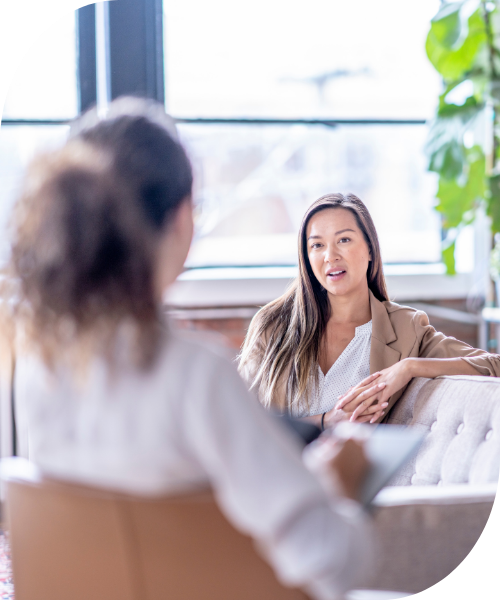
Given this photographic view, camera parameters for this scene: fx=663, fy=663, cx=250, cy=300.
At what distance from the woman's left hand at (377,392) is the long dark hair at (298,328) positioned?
0.75 feet

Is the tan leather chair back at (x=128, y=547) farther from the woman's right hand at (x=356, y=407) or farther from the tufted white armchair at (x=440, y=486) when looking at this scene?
the woman's right hand at (x=356, y=407)

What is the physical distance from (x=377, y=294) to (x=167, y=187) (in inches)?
66.5

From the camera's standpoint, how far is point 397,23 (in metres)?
3.91

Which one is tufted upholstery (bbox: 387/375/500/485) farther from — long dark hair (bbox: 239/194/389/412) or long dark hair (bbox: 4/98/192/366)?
long dark hair (bbox: 4/98/192/366)

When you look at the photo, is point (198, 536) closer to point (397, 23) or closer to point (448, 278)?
point (448, 278)

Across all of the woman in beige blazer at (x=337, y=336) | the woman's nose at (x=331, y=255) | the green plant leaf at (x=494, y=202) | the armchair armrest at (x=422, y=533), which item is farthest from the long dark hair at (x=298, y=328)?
the green plant leaf at (x=494, y=202)

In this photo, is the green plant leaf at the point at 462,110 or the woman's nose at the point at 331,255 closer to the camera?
the woman's nose at the point at 331,255

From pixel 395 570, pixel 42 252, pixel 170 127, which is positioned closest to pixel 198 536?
pixel 42 252

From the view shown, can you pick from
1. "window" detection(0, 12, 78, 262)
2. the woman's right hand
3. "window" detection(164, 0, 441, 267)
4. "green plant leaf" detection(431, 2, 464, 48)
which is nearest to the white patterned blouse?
the woman's right hand

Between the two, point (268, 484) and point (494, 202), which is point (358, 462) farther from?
point (494, 202)

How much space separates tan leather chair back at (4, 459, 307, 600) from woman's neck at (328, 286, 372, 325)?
1.55 metres

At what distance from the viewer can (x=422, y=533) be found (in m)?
1.36

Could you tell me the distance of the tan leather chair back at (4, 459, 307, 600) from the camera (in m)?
0.77

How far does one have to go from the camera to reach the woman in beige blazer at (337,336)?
210cm
